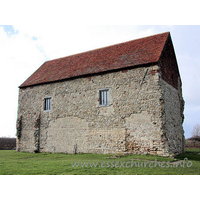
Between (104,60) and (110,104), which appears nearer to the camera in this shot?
(110,104)

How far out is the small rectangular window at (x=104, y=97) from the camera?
14.7 meters

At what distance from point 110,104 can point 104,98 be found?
705mm

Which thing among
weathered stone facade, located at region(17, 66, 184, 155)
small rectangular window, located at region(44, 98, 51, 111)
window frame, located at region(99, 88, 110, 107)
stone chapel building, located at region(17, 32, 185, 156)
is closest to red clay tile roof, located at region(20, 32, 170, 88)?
stone chapel building, located at region(17, 32, 185, 156)

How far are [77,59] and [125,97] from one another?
7563 millimetres

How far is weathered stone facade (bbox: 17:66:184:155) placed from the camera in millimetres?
12867

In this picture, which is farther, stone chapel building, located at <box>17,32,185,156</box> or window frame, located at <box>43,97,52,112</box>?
window frame, located at <box>43,97,52,112</box>

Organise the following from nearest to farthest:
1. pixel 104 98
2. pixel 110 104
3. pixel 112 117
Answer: pixel 112 117 → pixel 110 104 → pixel 104 98

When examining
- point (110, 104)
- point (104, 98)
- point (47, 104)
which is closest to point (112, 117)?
point (110, 104)

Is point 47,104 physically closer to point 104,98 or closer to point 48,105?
point 48,105

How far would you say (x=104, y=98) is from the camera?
48.6 feet

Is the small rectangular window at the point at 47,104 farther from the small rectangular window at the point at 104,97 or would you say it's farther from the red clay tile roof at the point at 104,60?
the small rectangular window at the point at 104,97

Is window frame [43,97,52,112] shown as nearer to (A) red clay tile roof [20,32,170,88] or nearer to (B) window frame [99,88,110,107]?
(A) red clay tile roof [20,32,170,88]

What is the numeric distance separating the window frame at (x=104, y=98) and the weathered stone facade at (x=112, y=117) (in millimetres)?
267

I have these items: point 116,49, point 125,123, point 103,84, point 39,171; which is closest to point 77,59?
point 116,49
